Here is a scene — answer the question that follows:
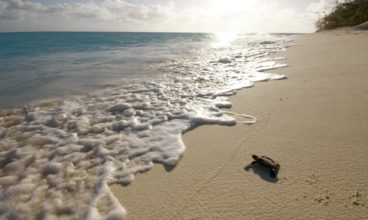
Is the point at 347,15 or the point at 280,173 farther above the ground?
the point at 347,15

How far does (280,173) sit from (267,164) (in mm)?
126

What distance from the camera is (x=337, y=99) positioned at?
3.58 m

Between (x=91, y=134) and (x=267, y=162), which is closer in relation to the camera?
(x=267, y=162)

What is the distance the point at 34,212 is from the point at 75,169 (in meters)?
0.57

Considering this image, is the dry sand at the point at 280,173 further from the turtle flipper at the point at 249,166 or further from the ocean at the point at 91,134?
the ocean at the point at 91,134

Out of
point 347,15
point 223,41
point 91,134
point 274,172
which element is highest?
point 347,15

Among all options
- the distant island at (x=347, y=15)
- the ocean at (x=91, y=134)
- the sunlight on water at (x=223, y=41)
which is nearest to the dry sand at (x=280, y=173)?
the ocean at (x=91, y=134)

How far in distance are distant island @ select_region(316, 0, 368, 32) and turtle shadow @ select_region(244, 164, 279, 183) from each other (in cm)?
2379

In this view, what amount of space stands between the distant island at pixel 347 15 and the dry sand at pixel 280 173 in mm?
21864

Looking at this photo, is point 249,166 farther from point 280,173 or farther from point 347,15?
point 347,15

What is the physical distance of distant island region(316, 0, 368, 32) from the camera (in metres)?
20.1

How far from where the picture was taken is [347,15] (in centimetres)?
2139

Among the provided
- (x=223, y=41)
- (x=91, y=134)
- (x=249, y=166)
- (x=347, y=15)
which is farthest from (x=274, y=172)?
(x=223, y=41)

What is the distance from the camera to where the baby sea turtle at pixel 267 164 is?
2068mm
